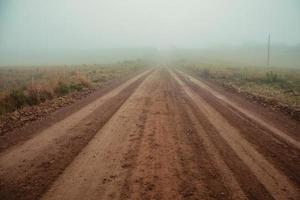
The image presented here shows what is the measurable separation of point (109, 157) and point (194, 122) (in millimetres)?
3817

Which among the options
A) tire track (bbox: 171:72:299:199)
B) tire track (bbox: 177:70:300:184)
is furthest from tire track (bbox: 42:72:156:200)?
tire track (bbox: 177:70:300:184)

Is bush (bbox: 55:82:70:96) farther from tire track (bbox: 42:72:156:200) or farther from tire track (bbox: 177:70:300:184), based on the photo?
tire track (bbox: 177:70:300:184)

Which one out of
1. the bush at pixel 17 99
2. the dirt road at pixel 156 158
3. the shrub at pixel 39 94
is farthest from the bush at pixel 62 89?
the dirt road at pixel 156 158

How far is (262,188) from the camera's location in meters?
4.71

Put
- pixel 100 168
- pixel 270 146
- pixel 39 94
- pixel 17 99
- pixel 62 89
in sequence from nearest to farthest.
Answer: pixel 100 168 < pixel 270 146 < pixel 17 99 < pixel 39 94 < pixel 62 89

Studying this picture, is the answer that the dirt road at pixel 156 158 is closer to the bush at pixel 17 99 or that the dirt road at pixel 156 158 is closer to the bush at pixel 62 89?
the bush at pixel 17 99

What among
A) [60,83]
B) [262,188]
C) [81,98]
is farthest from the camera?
[60,83]

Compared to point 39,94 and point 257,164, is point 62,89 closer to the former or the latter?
point 39,94

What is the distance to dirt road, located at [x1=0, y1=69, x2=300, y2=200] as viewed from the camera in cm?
463

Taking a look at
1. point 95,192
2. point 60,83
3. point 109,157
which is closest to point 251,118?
point 109,157

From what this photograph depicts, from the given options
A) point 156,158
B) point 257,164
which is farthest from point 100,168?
point 257,164

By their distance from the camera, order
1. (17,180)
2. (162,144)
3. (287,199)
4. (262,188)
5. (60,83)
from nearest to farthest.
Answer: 1. (287,199)
2. (262,188)
3. (17,180)
4. (162,144)
5. (60,83)

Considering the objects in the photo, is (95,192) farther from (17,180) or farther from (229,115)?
(229,115)

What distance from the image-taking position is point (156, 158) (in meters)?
5.95
